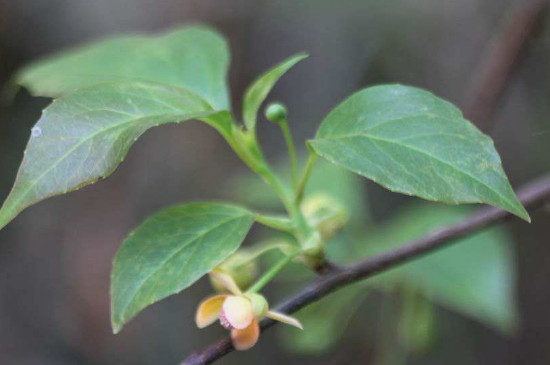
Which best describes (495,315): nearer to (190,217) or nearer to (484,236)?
(484,236)

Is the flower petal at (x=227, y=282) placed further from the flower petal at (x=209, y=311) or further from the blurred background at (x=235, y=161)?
the blurred background at (x=235, y=161)

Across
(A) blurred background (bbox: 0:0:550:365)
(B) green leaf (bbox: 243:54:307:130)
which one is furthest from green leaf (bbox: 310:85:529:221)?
(A) blurred background (bbox: 0:0:550:365)

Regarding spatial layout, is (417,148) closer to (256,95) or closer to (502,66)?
(256,95)

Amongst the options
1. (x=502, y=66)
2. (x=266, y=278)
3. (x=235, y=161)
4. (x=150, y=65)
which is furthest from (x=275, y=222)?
(x=235, y=161)

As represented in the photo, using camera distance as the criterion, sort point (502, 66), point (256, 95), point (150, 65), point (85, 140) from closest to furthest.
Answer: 1. point (85, 140)
2. point (256, 95)
3. point (150, 65)
4. point (502, 66)

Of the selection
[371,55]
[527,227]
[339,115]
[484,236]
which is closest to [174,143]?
[371,55]

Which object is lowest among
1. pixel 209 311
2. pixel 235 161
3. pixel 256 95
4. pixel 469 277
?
pixel 235 161

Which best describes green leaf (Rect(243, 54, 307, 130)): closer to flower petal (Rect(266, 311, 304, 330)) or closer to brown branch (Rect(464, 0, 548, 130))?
flower petal (Rect(266, 311, 304, 330))
